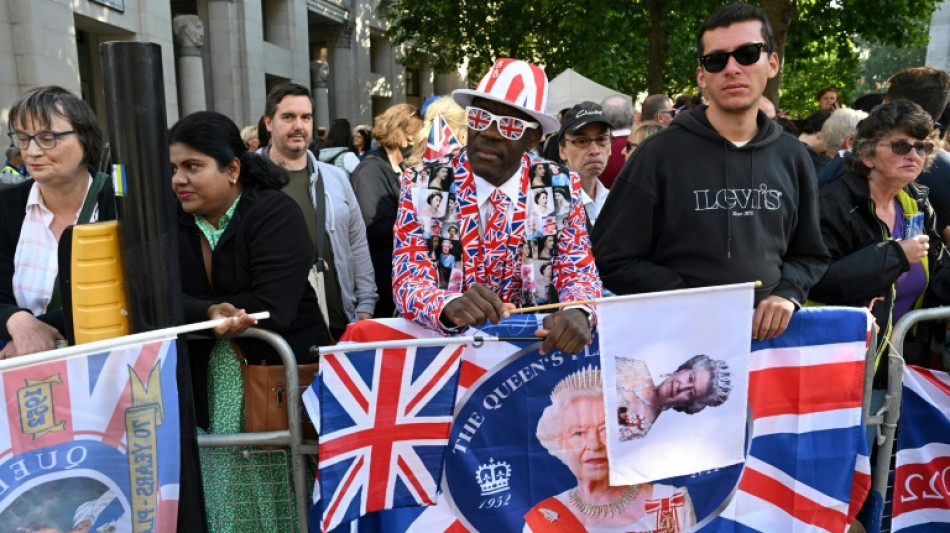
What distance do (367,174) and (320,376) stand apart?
252cm

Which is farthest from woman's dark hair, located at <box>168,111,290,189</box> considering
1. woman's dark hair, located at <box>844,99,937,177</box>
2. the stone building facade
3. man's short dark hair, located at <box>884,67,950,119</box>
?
the stone building facade

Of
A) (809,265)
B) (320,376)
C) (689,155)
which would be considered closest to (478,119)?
(689,155)

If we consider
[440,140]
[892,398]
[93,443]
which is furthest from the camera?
[440,140]

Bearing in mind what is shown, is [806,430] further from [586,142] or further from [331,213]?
[331,213]

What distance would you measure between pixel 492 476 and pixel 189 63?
1870 centimetres

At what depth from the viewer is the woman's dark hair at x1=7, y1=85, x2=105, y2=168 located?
297 cm

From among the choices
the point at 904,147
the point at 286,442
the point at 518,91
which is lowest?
the point at 286,442

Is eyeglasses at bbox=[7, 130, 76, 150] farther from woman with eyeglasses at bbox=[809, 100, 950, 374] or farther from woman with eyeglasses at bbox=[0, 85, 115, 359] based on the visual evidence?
woman with eyeglasses at bbox=[809, 100, 950, 374]

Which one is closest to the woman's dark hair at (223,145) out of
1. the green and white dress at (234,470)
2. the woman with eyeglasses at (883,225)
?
the green and white dress at (234,470)

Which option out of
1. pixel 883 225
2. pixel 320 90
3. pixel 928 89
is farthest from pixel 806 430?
pixel 320 90

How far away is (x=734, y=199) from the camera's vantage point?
3.04m

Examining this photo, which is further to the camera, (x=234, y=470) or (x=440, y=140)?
(x=440, y=140)

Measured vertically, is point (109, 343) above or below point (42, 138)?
below

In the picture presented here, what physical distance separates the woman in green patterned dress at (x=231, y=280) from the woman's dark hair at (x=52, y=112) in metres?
0.36
